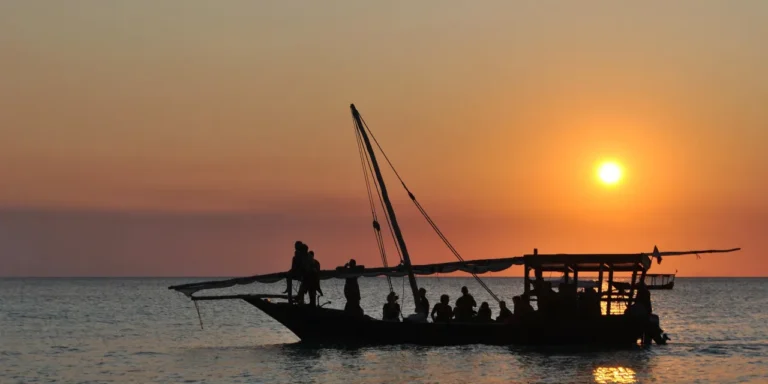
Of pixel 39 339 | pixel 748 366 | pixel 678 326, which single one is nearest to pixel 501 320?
pixel 748 366

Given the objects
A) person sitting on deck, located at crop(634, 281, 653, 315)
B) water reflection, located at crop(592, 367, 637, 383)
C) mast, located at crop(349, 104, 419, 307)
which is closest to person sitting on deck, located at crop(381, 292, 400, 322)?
mast, located at crop(349, 104, 419, 307)

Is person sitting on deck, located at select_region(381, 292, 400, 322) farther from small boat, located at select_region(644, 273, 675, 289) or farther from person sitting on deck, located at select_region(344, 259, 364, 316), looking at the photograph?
small boat, located at select_region(644, 273, 675, 289)

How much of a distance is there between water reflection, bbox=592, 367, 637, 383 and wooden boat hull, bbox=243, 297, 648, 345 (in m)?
3.50

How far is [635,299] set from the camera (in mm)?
38500

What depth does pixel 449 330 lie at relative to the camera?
38.3 metres

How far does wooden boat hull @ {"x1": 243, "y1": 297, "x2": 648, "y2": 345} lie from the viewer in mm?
37406

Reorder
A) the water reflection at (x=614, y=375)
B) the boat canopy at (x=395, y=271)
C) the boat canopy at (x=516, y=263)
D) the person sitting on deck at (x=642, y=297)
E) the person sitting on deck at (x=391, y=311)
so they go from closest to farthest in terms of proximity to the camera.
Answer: the water reflection at (x=614, y=375) < the boat canopy at (x=516, y=263) < the person sitting on deck at (x=642, y=297) < the boat canopy at (x=395, y=271) < the person sitting on deck at (x=391, y=311)

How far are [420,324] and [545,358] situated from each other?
468 centimetres

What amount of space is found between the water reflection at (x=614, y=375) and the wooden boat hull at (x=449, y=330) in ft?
11.5

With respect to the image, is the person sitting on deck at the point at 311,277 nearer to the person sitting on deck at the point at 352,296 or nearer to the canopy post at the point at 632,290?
the person sitting on deck at the point at 352,296

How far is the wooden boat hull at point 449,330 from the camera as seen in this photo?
3741 cm

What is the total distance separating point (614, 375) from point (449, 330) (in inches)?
289

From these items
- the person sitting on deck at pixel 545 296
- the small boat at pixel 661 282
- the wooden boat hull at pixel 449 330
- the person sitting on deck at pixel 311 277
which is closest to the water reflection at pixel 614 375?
the wooden boat hull at pixel 449 330

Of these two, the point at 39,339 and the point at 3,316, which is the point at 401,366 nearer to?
the point at 39,339
